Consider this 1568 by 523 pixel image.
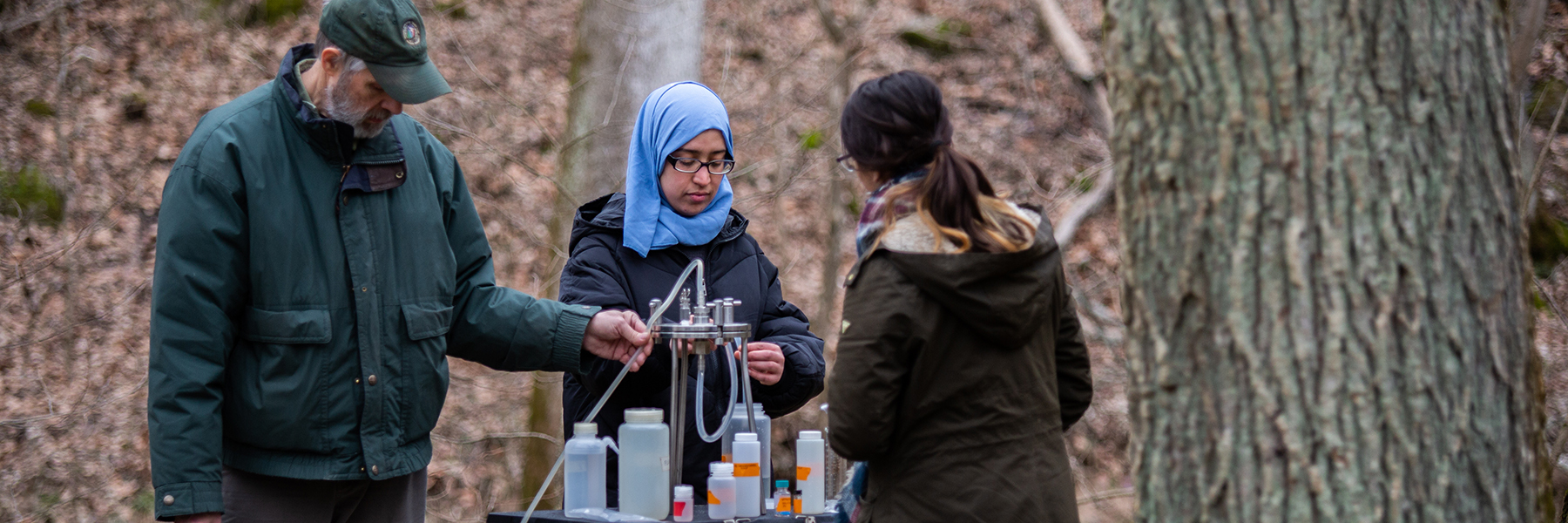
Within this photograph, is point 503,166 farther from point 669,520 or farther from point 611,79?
point 669,520

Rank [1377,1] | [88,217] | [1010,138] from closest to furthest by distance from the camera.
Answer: [1377,1] → [88,217] → [1010,138]

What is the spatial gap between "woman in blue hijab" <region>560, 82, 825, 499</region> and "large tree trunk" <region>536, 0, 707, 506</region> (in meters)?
1.79

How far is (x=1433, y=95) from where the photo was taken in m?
1.67

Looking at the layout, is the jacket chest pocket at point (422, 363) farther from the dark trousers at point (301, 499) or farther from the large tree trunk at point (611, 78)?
the large tree trunk at point (611, 78)

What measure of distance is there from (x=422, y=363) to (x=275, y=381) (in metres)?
0.33

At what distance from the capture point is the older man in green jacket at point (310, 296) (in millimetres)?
2244

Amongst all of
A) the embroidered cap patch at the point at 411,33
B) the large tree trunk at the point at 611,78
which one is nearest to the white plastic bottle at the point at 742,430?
the embroidered cap patch at the point at 411,33

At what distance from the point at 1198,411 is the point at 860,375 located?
582 mm

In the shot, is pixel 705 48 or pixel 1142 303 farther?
pixel 705 48

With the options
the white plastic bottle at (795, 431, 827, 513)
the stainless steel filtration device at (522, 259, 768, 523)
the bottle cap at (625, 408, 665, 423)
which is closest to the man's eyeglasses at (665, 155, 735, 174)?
the stainless steel filtration device at (522, 259, 768, 523)

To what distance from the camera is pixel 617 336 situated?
9.02ft

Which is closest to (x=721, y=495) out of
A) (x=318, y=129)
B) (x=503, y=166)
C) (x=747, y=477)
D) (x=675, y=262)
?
(x=747, y=477)

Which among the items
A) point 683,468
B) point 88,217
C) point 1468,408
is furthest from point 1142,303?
point 88,217

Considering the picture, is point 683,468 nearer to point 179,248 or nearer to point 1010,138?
point 179,248
